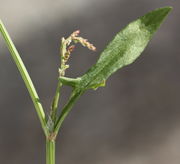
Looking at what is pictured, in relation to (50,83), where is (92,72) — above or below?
above

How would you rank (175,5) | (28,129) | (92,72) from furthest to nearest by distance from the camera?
(175,5) < (28,129) < (92,72)

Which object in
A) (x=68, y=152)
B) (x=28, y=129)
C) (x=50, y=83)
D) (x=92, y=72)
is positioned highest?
Result: (x=92, y=72)

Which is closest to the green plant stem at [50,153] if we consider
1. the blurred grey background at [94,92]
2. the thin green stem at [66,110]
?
the thin green stem at [66,110]

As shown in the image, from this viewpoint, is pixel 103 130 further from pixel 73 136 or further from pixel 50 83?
pixel 50 83

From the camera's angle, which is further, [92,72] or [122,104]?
[122,104]

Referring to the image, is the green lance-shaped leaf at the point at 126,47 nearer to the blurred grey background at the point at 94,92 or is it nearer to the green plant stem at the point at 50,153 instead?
the green plant stem at the point at 50,153

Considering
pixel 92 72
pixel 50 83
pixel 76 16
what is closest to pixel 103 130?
pixel 50 83

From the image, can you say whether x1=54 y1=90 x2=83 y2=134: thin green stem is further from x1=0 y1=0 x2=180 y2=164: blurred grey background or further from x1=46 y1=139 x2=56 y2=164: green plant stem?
x1=0 y1=0 x2=180 y2=164: blurred grey background

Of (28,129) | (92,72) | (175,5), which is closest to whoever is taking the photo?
(92,72)
